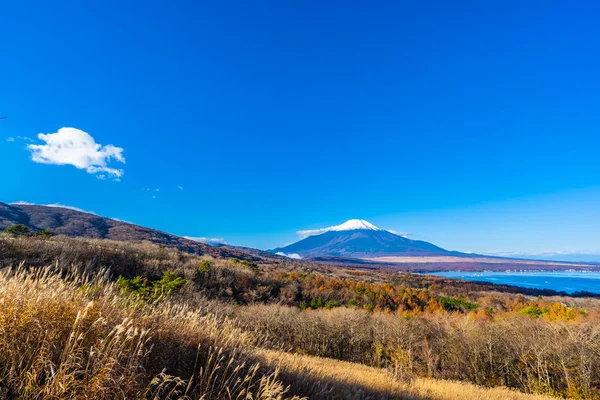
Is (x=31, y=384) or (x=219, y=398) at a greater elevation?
(x=31, y=384)

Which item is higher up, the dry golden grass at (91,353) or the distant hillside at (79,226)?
the distant hillside at (79,226)

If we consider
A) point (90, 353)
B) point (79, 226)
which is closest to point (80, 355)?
point (90, 353)

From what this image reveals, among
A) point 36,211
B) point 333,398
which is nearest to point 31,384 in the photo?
point 333,398

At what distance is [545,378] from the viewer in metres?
31.9

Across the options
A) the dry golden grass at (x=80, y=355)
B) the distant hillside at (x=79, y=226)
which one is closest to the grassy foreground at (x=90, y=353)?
the dry golden grass at (x=80, y=355)

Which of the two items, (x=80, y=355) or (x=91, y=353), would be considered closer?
(x=91, y=353)

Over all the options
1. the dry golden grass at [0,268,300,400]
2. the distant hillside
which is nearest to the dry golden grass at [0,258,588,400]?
the dry golden grass at [0,268,300,400]

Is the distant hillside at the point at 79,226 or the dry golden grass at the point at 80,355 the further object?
the distant hillside at the point at 79,226

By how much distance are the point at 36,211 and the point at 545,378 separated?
180 meters

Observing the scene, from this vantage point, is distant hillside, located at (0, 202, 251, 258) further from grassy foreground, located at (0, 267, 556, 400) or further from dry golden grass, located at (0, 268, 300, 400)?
dry golden grass, located at (0, 268, 300, 400)

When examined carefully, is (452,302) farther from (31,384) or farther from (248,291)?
(31,384)

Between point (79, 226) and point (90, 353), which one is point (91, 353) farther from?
point (79, 226)

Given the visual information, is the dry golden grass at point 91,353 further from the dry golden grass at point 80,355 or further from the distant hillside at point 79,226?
the distant hillside at point 79,226

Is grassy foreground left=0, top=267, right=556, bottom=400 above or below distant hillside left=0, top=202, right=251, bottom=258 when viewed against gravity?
below
